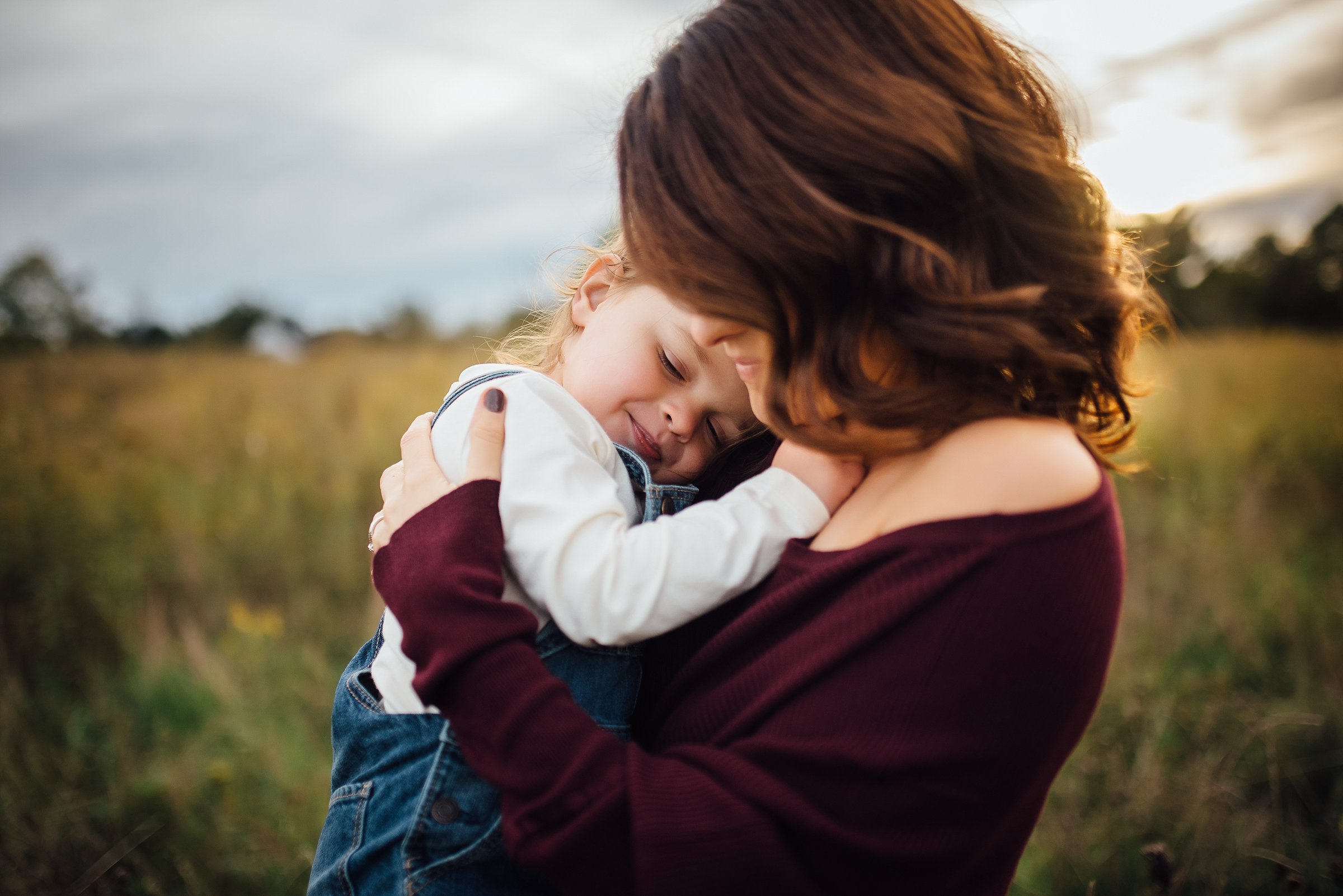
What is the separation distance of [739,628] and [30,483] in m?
3.91

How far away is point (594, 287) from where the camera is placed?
1.63 meters

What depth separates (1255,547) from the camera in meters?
4.28

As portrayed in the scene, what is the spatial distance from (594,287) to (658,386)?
13.7 inches

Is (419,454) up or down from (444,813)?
up

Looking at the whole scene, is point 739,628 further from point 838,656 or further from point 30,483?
point 30,483

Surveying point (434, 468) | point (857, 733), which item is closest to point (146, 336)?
point (434, 468)

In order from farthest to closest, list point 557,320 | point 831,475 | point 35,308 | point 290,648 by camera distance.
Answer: point 35,308, point 290,648, point 557,320, point 831,475

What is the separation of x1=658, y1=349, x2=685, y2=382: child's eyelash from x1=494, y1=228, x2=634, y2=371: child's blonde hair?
221mm

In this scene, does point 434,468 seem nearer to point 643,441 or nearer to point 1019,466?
point 643,441

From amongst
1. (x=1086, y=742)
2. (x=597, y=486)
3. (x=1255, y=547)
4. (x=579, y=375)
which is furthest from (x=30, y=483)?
(x=1255, y=547)

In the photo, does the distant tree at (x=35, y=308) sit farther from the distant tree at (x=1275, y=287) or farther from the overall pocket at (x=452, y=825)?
the distant tree at (x=1275, y=287)

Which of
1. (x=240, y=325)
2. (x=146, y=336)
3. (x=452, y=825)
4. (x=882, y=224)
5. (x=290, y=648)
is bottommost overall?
(x=240, y=325)

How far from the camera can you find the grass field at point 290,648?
7.73 feet

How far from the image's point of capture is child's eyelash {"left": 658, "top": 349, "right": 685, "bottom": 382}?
4.58 ft
